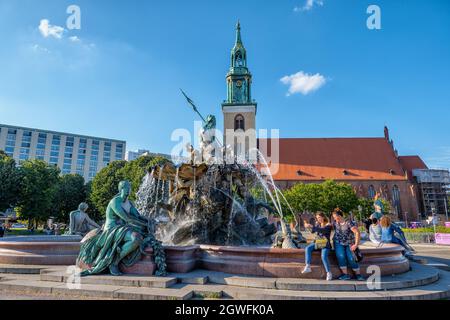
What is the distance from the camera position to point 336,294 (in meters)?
4.99

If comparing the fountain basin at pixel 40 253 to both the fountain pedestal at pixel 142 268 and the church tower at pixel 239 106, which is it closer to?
the fountain pedestal at pixel 142 268

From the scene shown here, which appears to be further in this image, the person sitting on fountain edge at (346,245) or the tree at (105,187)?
the tree at (105,187)

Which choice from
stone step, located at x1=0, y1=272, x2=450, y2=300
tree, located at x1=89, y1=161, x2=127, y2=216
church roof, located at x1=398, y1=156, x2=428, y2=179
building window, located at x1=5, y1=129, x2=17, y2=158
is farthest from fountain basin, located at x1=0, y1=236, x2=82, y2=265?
building window, located at x1=5, y1=129, x2=17, y2=158

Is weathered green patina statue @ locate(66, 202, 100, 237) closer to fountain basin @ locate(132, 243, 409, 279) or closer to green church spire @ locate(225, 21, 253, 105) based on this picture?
fountain basin @ locate(132, 243, 409, 279)

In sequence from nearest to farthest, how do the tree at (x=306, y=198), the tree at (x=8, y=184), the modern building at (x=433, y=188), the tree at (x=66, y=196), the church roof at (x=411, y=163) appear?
the tree at (x=8, y=184) → the tree at (x=66, y=196) → the tree at (x=306, y=198) → the modern building at (x=433, y=188) → the church roof at (x=411, y=163)

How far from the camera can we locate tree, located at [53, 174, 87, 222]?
39434 mm

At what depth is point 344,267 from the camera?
18.8ft

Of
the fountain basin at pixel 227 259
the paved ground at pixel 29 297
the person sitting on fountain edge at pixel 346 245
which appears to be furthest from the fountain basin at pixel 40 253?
the person sitting on fountain edge at pixel 346 245

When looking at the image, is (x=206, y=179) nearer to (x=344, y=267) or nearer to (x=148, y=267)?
(x=148, y=267)

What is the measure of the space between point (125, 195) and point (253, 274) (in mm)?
3326

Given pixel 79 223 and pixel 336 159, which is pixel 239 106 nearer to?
pixel 336 159

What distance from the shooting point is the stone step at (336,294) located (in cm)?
481

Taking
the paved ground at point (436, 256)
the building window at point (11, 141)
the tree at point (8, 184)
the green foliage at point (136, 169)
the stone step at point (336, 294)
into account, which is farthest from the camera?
the building window at point (11, 141)

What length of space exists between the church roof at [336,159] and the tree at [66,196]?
114 feet
